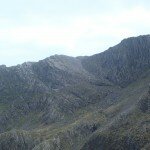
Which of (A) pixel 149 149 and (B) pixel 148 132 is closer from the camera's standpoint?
(A) pixel 149 149

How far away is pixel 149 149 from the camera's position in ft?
598

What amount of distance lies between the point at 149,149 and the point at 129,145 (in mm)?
18510

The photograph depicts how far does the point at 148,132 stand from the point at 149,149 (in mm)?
17459

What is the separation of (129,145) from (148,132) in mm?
9515

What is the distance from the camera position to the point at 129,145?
199750 mm

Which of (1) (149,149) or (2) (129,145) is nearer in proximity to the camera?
(1) (149,149)

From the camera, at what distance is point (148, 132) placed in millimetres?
198875
